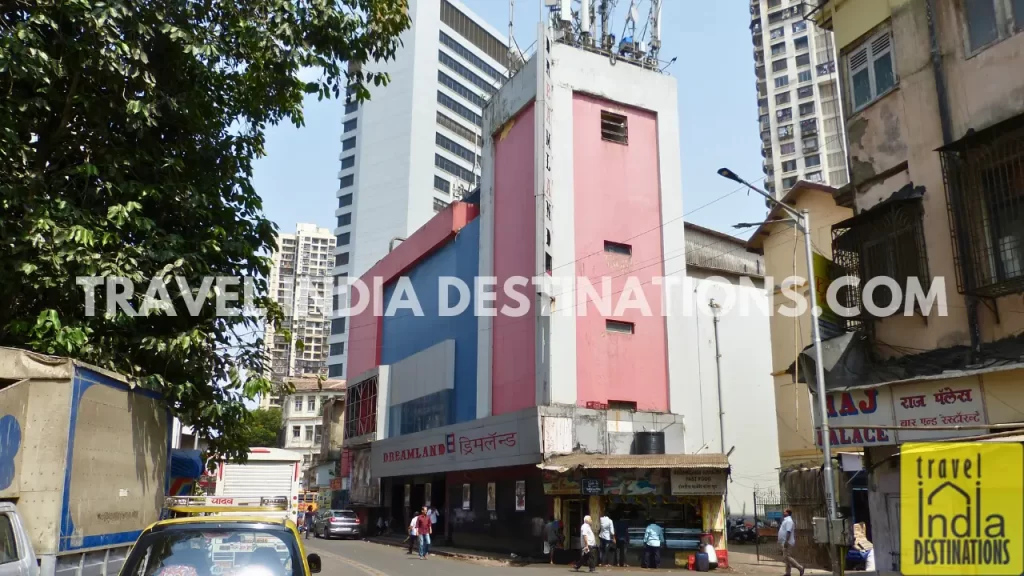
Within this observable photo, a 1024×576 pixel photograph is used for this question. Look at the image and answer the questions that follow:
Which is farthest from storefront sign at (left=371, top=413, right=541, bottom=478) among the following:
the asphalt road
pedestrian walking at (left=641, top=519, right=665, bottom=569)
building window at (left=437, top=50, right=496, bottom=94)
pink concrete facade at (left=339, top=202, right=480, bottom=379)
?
building window at (left=437, top=50, right=496, bottom=94)

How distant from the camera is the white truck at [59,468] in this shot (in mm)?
7945

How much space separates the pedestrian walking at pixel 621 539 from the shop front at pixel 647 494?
9cm

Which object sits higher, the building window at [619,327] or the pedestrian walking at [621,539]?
the building window at [619,327]

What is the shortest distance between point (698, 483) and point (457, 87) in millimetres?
71597

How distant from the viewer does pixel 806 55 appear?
81.9 metres

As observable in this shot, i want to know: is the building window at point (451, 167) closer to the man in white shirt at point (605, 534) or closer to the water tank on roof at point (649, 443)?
the water tank on roof at point (649, 443)

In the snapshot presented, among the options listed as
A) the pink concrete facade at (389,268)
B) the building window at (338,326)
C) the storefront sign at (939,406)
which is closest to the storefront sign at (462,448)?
the pink concrete facade at (389,268)

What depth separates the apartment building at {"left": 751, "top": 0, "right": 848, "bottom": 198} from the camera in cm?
7969

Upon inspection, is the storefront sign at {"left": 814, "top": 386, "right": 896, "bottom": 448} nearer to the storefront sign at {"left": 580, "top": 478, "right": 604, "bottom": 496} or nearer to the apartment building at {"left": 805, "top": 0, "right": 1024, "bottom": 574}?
the apartment building at {"left": 805, "top": 0, "right": 1024, "bottom": 574}

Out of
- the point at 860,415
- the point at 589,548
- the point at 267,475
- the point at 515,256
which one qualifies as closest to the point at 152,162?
the point at 267,475

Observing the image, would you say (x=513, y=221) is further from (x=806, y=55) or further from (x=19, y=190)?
(x=806, y=55)

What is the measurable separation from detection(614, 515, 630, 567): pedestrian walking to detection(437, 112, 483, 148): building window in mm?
64476

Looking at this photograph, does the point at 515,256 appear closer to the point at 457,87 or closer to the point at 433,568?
the point at 433,568

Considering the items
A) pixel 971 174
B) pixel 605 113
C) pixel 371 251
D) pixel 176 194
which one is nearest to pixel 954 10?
pixel 971 174
